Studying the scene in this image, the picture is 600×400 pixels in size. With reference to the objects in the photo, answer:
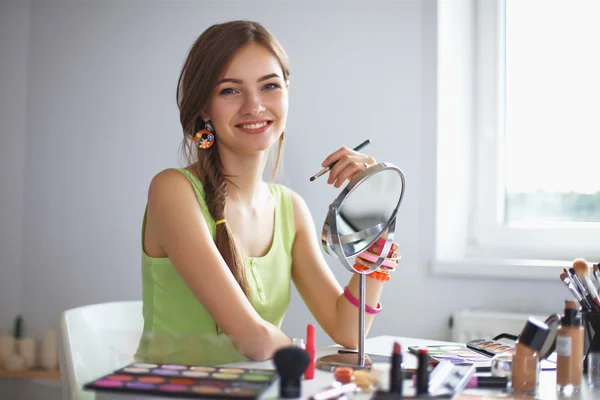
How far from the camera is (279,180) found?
2.18m

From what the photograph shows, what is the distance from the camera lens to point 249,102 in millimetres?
1562

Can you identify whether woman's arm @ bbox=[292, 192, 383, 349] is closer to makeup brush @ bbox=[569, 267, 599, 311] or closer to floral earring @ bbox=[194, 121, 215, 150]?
floral earring @ bbox=[194, 121, 215, 150]

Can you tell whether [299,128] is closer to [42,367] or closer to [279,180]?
[279,180]

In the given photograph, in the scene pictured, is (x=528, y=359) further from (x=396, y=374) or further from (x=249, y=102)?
(x=249, y=102)

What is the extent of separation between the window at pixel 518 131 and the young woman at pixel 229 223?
56 cm

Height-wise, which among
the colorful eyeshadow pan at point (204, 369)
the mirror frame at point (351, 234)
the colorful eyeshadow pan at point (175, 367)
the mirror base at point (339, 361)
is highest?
the mirror frame at point (351, 234)

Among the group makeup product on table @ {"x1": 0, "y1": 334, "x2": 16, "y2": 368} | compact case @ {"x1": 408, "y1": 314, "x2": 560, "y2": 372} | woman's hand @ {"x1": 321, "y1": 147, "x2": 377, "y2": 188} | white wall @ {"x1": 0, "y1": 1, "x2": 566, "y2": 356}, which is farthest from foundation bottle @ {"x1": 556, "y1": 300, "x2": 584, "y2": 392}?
makeup product on table @ {"x1": 0, "y1": 334, "x2": 16, "y2": 368}

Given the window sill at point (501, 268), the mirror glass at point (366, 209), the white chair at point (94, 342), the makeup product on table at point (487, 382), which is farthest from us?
the window sill at point (501, 268)

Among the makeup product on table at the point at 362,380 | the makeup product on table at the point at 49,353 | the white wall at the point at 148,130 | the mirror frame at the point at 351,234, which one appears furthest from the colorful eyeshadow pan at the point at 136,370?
the makeup product on table at the point at 49,353

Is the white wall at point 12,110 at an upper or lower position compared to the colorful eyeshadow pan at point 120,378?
upper

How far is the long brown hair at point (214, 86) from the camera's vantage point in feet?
5.06

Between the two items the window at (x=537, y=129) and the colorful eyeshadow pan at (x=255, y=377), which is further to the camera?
the window at (x=537, y=129)

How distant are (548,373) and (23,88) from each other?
204 centimetres

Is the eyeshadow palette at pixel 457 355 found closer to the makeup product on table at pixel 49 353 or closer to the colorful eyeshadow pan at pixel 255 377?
the colorful eyeshadow pan at pixel 255 377
